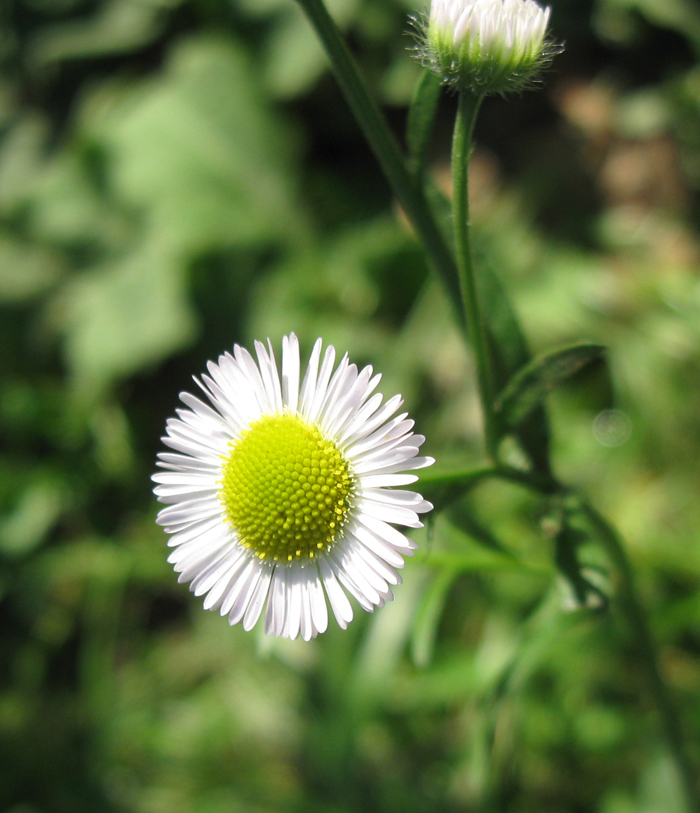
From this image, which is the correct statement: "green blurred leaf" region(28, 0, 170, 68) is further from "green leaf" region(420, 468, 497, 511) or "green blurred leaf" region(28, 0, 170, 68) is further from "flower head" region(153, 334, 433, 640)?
"green leaf" region(420, 468, 497, 511)

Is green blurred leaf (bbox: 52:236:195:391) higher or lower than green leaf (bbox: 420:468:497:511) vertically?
higher

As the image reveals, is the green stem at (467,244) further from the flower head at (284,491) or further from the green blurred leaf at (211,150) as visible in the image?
the green blurred leaf at (211,150)

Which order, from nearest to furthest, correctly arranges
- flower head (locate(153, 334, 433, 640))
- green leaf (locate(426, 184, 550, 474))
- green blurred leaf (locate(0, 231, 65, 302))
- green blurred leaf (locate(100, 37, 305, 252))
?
flower head (locate(153, 334, 433, 640)), green leaf (locate(426, 184, 550, 474)), green blurred leaf (locate(100, 37, 305, 252)), green blurred leaf (locate(0, 231, 65, 302))

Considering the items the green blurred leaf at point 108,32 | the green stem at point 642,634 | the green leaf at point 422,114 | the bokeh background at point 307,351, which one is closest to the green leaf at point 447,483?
the green stem at point 642,634

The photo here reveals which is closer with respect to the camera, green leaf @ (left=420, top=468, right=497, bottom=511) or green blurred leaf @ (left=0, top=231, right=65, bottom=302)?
green leaf @ (left=420, top=468, right=497, bottom=511)

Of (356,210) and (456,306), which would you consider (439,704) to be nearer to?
(456,306)

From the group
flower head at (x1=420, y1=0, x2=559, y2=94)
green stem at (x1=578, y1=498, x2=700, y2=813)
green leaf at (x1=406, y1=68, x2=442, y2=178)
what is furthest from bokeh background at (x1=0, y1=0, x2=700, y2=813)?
flower head at (x1=420, y1=0, x2=559, y2=94)

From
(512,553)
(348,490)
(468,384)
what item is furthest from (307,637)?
(468,384)

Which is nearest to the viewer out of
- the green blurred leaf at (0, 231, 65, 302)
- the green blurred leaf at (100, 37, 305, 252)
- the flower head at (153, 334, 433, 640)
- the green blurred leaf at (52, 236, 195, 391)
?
the flower head at (153, 334, 433, 640)
